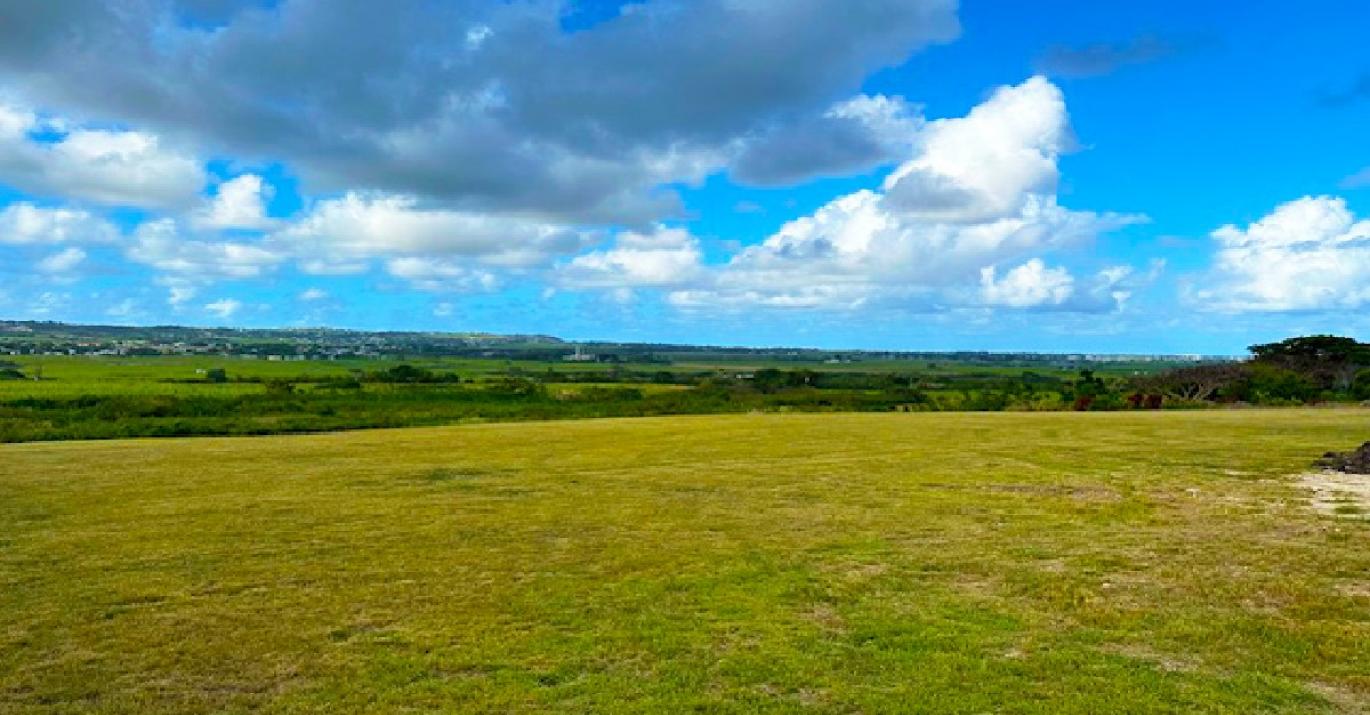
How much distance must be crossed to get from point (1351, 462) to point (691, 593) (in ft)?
55.5

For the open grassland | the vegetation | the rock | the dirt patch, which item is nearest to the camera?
the open grassland

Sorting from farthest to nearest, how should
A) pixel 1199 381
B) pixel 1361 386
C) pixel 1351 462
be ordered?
pixel 1199 381 → pixel 1361 386 → pixel 1351 462

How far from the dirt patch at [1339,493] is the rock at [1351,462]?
1.16ft

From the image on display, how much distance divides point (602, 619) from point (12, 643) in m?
5.34

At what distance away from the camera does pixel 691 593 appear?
10.2 m

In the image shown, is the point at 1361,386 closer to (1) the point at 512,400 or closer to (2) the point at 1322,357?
(2) the point at 1322,357

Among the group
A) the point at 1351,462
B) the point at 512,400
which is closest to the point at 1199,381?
the point at 1351,462

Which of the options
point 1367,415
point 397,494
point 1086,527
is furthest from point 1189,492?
point 1367,415

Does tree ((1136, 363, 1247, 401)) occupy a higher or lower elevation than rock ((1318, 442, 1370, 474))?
higher

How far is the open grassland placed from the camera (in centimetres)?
736

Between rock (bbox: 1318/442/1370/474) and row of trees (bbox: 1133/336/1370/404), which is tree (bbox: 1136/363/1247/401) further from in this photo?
rock (bbox: 1318/442/1370/474)

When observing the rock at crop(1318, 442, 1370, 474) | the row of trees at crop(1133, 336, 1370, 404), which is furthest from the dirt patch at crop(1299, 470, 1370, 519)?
the row of trees at crop(1133, 336, 1370, 404)

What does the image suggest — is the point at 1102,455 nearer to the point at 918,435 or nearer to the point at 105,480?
the point at 918,435

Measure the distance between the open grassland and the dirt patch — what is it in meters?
0.44
